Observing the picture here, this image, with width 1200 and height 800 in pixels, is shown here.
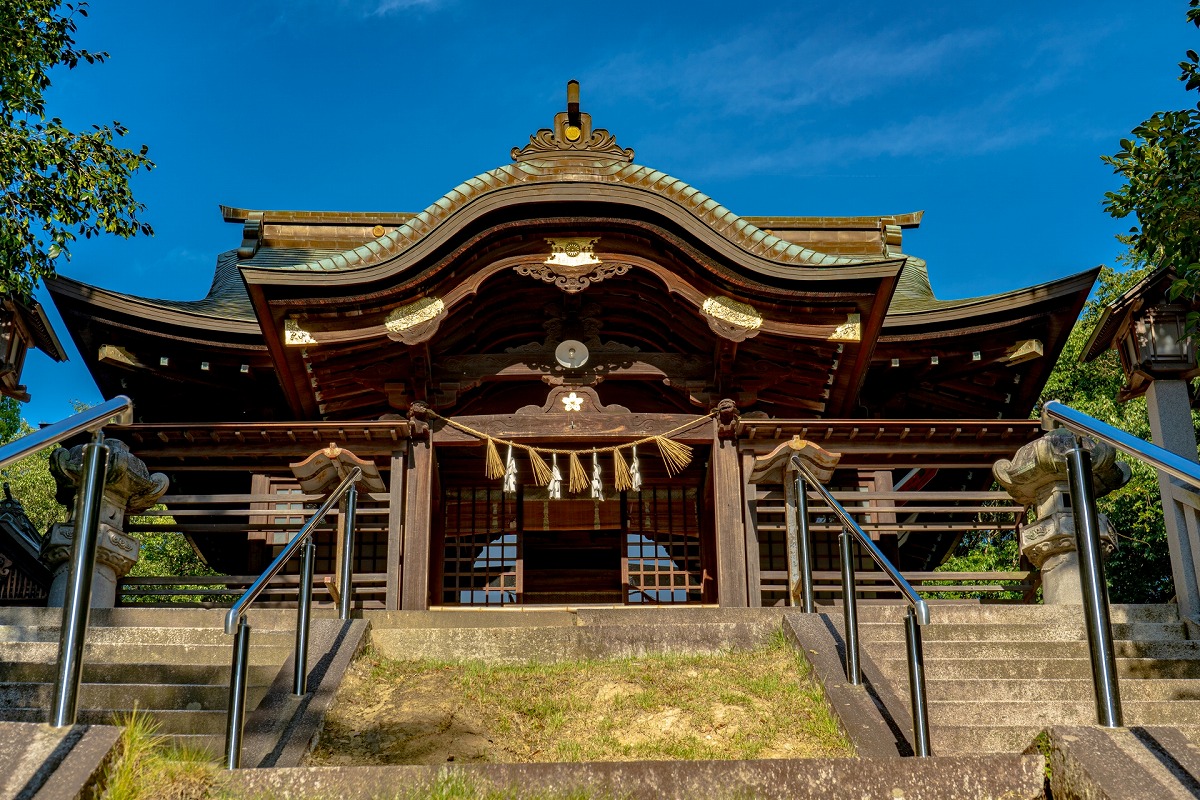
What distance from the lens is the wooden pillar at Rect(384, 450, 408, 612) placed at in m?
10.0

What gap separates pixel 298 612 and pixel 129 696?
908 millimetres

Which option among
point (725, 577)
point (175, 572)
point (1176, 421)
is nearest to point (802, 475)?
point (725, 577)

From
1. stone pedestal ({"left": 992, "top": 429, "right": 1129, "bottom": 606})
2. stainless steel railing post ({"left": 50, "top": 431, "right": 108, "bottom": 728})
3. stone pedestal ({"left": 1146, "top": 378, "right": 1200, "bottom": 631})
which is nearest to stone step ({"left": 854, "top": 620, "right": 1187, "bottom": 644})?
stone pedestal ({"left": 992, "top": 429, "right": 1129, "bottom": 606})

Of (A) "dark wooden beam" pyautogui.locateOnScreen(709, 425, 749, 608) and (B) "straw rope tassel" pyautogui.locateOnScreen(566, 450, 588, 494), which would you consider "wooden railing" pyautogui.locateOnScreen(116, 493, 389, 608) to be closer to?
(B) "straw rope tassel" pyautogui.locateOnScreen(566, 450, 588, 494)

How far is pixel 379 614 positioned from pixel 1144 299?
6.63 m

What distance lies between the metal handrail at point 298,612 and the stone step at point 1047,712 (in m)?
3.18

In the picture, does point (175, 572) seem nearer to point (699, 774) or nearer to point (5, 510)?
point (5, 510)

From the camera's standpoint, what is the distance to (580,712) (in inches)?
225

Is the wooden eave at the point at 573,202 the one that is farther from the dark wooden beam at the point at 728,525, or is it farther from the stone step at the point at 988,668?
the stone step at the point at 988,668

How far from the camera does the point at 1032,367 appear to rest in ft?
39.6

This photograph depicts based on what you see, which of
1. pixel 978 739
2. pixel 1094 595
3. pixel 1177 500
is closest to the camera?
pixel 1094 595

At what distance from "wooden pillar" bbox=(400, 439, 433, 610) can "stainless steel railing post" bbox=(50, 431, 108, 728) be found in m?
5.92

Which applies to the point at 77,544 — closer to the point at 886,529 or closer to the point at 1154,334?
the point at 886,529

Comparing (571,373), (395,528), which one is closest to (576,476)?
(571,373)
